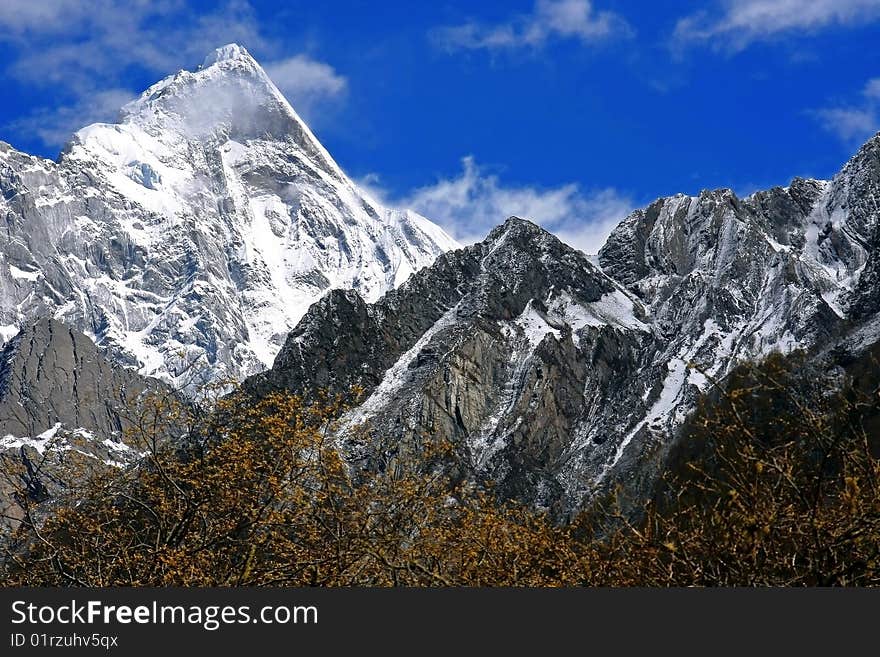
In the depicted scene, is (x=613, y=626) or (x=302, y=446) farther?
(x=302, y=446)

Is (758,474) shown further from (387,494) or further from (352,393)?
(352,393)

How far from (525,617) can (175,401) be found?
39.5 ft

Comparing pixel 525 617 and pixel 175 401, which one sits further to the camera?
pixel 175 401

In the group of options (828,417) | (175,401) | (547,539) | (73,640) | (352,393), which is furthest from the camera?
(352,393)

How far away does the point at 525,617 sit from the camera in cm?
1457

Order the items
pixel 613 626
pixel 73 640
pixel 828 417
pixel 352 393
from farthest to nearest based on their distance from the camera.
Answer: pixel 352 393 → pixel 828 417 → pixel 73 640 → pixel 613 626

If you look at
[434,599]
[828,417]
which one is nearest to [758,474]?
[828,417]

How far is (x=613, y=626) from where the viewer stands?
1408 centimetres

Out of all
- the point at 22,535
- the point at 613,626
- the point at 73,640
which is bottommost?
the point at 613,626

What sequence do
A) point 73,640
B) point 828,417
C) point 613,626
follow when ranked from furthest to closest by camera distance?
point 828,417 → point 73,640 → point 613,626

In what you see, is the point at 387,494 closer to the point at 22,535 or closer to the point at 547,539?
the point at 547,539

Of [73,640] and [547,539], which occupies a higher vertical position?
[547,539]

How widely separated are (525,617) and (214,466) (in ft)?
31.2

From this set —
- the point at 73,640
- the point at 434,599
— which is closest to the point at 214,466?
the point at 73,640
